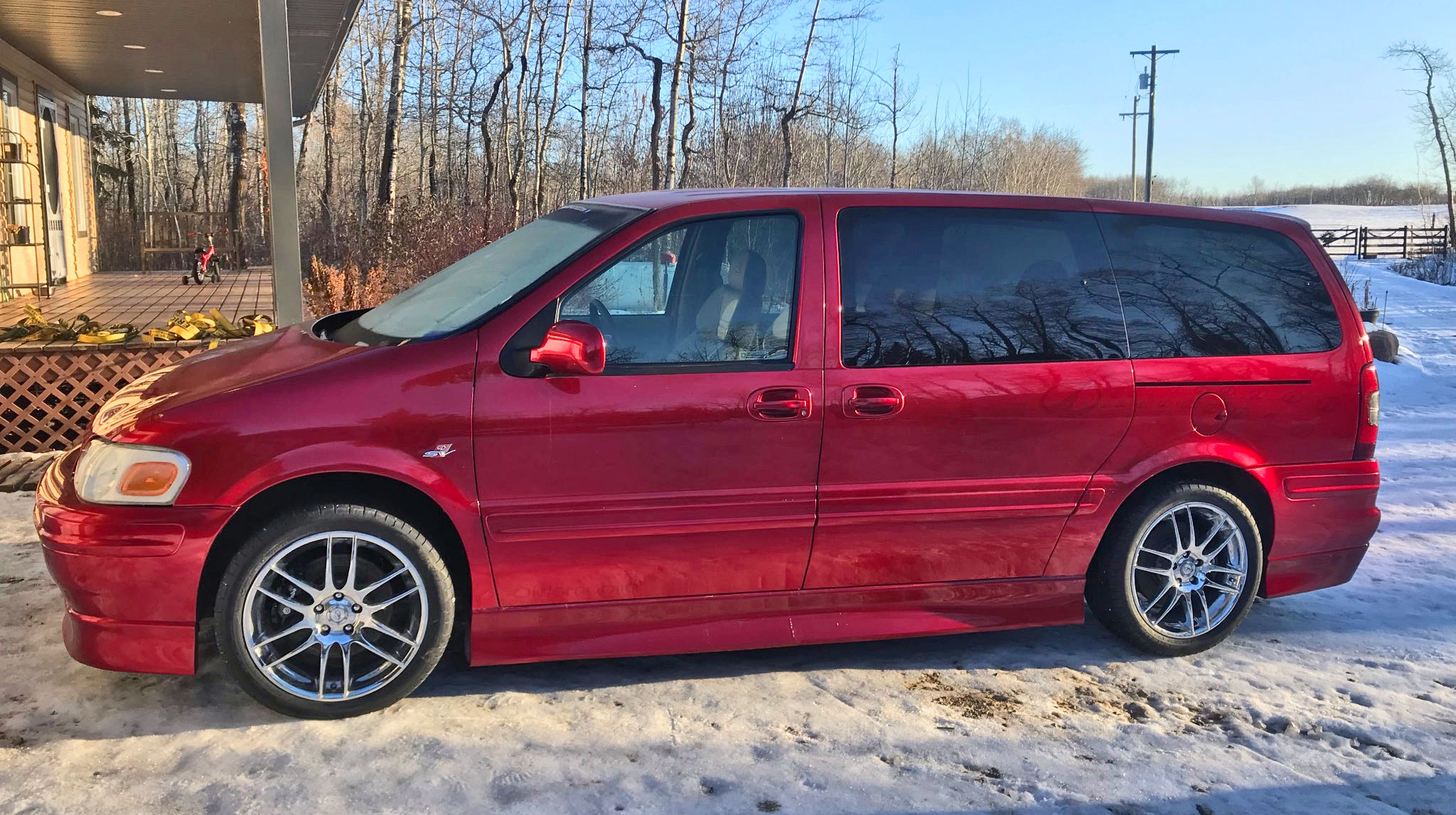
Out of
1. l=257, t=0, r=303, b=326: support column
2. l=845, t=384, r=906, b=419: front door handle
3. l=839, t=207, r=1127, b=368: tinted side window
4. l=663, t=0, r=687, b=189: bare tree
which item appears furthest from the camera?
l=663, t=0, r=687, b=189: bare tree

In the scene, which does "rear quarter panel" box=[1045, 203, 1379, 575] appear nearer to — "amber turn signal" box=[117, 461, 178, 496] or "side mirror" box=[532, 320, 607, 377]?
"side mirror" box=[532, 320, 607, 377]

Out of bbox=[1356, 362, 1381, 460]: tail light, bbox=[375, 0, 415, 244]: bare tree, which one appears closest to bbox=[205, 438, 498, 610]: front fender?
bbox=[1356, 362, 1381, 460]: tail light

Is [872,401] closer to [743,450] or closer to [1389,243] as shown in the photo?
[743,450]

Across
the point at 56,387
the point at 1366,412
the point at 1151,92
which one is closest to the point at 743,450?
the point at 1366,412

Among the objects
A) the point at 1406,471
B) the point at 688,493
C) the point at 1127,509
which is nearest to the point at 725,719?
the point at 688,493

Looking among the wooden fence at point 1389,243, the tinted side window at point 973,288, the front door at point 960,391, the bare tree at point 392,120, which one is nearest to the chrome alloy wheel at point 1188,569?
the front door at point 960,391

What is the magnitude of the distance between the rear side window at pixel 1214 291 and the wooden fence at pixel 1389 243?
37025 millimetres

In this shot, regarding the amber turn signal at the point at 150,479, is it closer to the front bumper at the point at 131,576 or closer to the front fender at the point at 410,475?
the front bumper at the point at 131,576

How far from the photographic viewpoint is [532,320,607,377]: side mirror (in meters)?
3.33

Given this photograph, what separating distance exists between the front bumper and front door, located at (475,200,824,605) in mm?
903

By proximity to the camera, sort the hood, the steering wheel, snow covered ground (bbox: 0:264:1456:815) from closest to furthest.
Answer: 1. snow covered ground (bbox: 0:264:1456:815)
2. the hood
3. the steering wheel

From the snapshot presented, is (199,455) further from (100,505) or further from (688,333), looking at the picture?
(688,333)

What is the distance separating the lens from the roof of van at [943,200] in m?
3.83

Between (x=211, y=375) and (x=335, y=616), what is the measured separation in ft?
3.01
